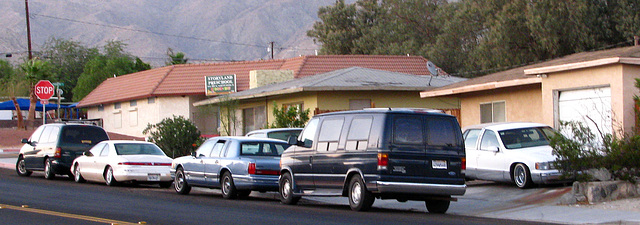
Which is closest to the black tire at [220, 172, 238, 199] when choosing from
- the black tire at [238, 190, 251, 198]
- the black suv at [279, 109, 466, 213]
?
the black tire at [238, 190, 251, 198]

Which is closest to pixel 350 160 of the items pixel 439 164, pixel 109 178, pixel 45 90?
pixel 439 164

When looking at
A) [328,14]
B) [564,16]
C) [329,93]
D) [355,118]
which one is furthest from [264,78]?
[328,14]

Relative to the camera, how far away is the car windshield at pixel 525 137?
1928 centimetres

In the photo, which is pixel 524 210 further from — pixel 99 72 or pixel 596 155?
pixel 99 72

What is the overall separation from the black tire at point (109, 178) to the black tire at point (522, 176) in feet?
36.1

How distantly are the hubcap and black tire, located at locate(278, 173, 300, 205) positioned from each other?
1.96m

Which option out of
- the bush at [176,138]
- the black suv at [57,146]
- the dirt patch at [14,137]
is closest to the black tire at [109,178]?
the black suv at [57,146]

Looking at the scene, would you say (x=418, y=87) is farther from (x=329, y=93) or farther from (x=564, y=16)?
(x=564, y=16)

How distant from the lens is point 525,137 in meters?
19.5

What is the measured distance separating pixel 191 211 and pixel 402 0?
66984 millimetres

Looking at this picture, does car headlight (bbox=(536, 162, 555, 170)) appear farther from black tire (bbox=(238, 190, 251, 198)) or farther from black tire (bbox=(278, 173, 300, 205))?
→ black tire (bbox=(238, 190, 251, 198))

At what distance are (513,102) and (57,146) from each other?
14.0 meters

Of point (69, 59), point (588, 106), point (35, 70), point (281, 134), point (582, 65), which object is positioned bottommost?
point (281, 134)

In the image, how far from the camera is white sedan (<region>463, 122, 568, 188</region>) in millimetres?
18219
